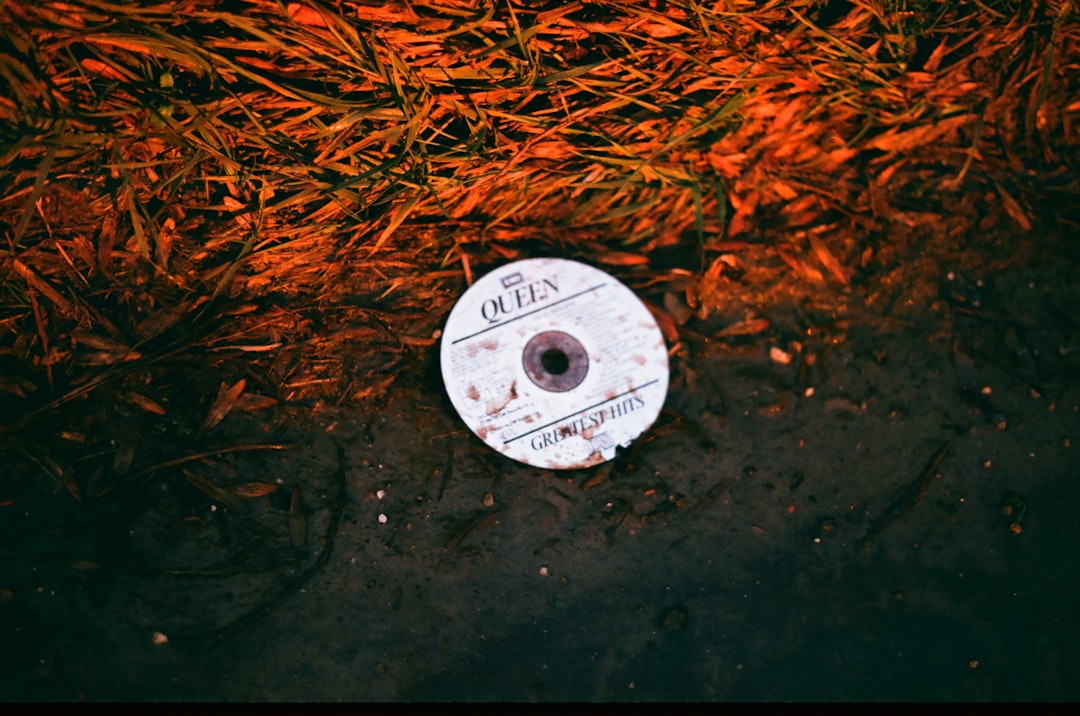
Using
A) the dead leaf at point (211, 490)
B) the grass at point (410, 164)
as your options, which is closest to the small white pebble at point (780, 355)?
the grass at point (410, 164)

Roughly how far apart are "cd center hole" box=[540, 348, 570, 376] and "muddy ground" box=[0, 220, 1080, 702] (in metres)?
0.28

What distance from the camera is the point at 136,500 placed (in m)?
1.50

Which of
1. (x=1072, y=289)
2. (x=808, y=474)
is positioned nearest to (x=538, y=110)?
(x=808, y=474)

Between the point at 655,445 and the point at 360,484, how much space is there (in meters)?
0.81

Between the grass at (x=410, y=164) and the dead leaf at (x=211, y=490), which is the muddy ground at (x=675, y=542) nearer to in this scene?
the dead leaf at (x=211, y=490)

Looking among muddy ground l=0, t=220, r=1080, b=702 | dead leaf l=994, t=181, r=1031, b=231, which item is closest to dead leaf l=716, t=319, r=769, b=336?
muddy ground l=0, t=220, r=1080, b=702

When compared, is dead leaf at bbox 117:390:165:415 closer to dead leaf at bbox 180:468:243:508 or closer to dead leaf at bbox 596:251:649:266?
dead leaf at bbox 180:468:243:508

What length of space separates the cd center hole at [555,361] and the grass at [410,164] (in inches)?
11.0

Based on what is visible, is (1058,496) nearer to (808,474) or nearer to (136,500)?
(808,474)

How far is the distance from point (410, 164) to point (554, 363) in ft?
2.10

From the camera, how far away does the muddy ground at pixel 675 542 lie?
Result: 1.51 meters

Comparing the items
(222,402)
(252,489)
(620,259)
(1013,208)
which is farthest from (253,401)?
(1013,208)

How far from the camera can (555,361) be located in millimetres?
1534

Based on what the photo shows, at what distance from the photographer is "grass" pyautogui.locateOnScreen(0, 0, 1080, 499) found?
140 centimetres
